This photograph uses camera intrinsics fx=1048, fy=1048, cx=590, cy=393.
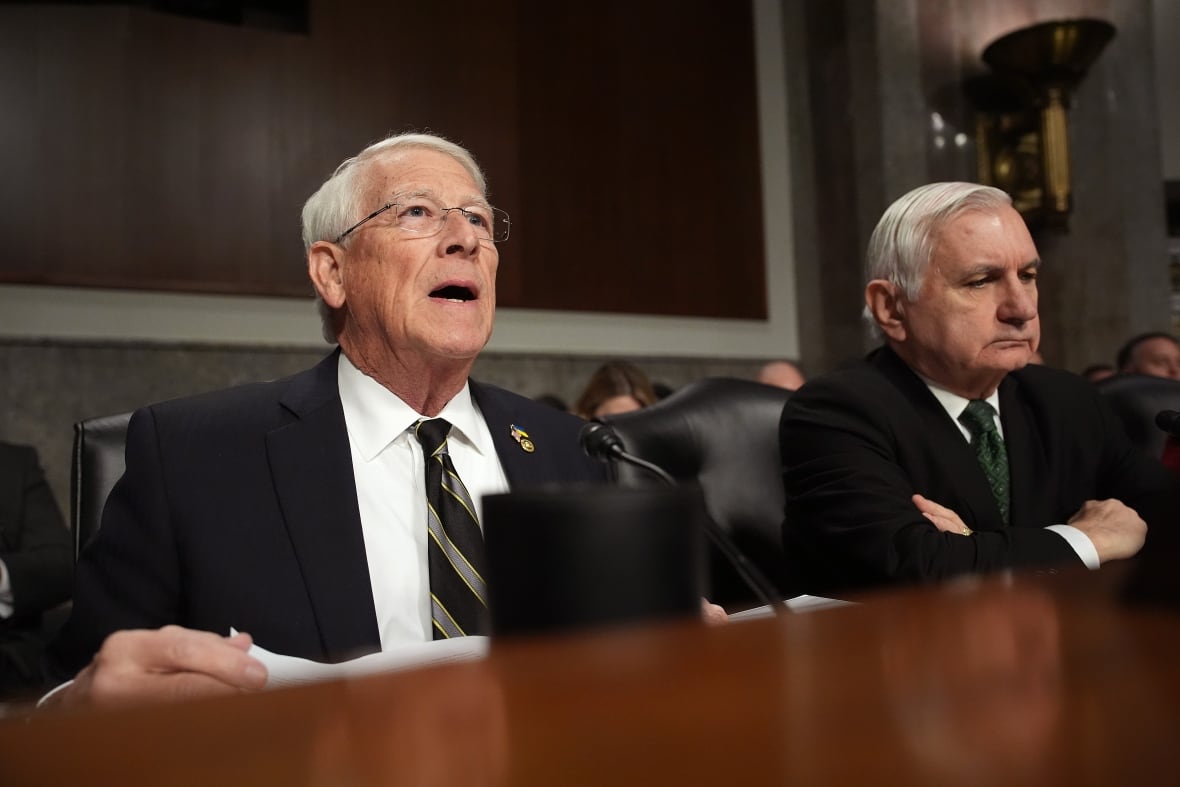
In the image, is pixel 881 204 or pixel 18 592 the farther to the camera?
pixel 881 204

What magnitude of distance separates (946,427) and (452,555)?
0.97 meters

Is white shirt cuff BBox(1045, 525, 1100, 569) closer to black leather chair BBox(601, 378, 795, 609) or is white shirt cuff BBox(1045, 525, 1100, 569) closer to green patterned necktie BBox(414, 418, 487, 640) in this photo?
black leather chair BBox(601, 378, 795, 609)

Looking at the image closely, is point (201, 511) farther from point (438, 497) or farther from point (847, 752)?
point (847, 752)

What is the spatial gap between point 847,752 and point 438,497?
1.28 m

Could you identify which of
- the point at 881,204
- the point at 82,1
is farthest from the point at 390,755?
the point at 881,204

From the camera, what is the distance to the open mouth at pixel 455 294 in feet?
5.64

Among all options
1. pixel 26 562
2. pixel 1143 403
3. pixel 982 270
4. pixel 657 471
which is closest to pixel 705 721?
pixel 657 471

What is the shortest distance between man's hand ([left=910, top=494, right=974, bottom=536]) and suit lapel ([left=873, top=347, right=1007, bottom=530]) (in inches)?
3.0

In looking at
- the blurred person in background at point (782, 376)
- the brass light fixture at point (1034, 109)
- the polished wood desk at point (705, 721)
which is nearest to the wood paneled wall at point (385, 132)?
the blurred person in background at point (782, 376)

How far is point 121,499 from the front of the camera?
144 centimetres

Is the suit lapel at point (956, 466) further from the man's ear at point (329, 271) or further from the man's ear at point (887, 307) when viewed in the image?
the man's ear at point (329, 271)

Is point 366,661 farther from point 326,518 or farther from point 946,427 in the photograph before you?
point 946,427

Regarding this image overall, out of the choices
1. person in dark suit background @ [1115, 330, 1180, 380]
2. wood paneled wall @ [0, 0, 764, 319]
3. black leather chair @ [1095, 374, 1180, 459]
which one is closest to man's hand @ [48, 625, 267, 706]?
black leather chair @ [1095, 374, 1180, 459]

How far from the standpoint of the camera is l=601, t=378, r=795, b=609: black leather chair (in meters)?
1.99
